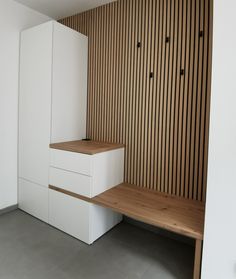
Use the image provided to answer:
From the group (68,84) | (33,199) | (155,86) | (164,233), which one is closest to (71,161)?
(33,199)

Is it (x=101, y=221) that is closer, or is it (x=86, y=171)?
(x=86, y=171)

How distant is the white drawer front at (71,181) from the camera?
2.23 metres

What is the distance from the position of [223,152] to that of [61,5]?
8.98ft

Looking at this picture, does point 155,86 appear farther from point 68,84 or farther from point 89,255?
point 89,255

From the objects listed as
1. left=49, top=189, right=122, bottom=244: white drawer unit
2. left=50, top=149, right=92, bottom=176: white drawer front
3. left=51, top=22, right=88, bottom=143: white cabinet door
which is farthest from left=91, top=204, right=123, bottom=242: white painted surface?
left=51, top=22, right=88, bottom=143: white cabinet door

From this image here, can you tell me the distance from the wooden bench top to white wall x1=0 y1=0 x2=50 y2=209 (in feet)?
4.64

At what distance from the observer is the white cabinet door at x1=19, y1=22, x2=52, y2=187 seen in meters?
2.53

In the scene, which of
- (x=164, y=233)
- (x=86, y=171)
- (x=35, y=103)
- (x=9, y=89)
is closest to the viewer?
(x=86, y=171)

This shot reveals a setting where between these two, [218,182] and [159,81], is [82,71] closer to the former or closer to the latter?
[159,81]

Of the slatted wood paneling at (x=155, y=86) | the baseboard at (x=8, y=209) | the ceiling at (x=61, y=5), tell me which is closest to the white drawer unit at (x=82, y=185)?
the slatted wood paneling at (x=155, y=86)

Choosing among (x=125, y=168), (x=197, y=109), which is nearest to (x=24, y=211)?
(x=125, y=168)

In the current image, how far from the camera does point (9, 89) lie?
2.78 m

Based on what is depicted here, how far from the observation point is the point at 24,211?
2.91 metres

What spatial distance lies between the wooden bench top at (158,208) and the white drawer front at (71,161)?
0.34 meters
